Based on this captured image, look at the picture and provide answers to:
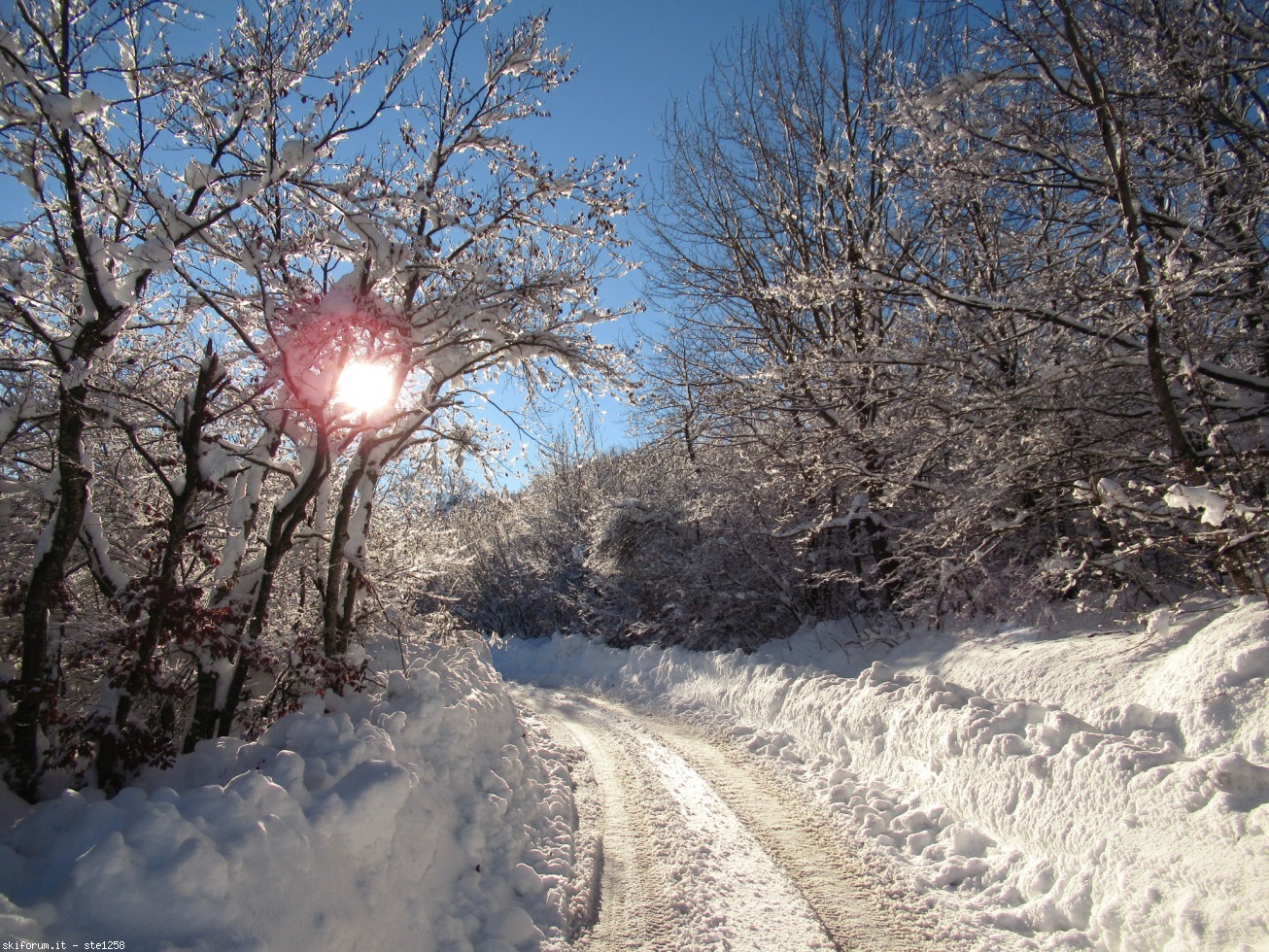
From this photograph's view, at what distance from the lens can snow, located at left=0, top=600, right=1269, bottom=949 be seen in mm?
3045

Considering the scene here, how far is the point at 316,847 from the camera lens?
11.8 feet

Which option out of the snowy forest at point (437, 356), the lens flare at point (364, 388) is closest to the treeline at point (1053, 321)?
the snowy forest at point (437, 356)

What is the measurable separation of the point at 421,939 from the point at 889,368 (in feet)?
24.1

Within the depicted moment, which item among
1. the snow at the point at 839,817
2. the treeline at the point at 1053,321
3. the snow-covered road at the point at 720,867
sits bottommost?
the snow-covered road at the point at 720,867

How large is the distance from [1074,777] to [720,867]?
275 cm

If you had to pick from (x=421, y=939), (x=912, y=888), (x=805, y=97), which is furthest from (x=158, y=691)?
(x=805, y=97)

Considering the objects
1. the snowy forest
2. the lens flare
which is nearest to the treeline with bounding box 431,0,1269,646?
the snowy forest

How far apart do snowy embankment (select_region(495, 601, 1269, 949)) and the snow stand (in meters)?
0.02

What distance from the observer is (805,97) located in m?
11.8

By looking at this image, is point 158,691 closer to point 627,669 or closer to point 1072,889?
point 1072,889

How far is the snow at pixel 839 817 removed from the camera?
3045 mm

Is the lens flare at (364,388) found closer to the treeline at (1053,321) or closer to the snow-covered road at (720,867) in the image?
the treeline at (1053,321)

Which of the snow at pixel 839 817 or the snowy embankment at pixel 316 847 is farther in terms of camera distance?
the snow at pixel 839 817

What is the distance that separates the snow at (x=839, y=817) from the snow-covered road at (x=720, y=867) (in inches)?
8.1
